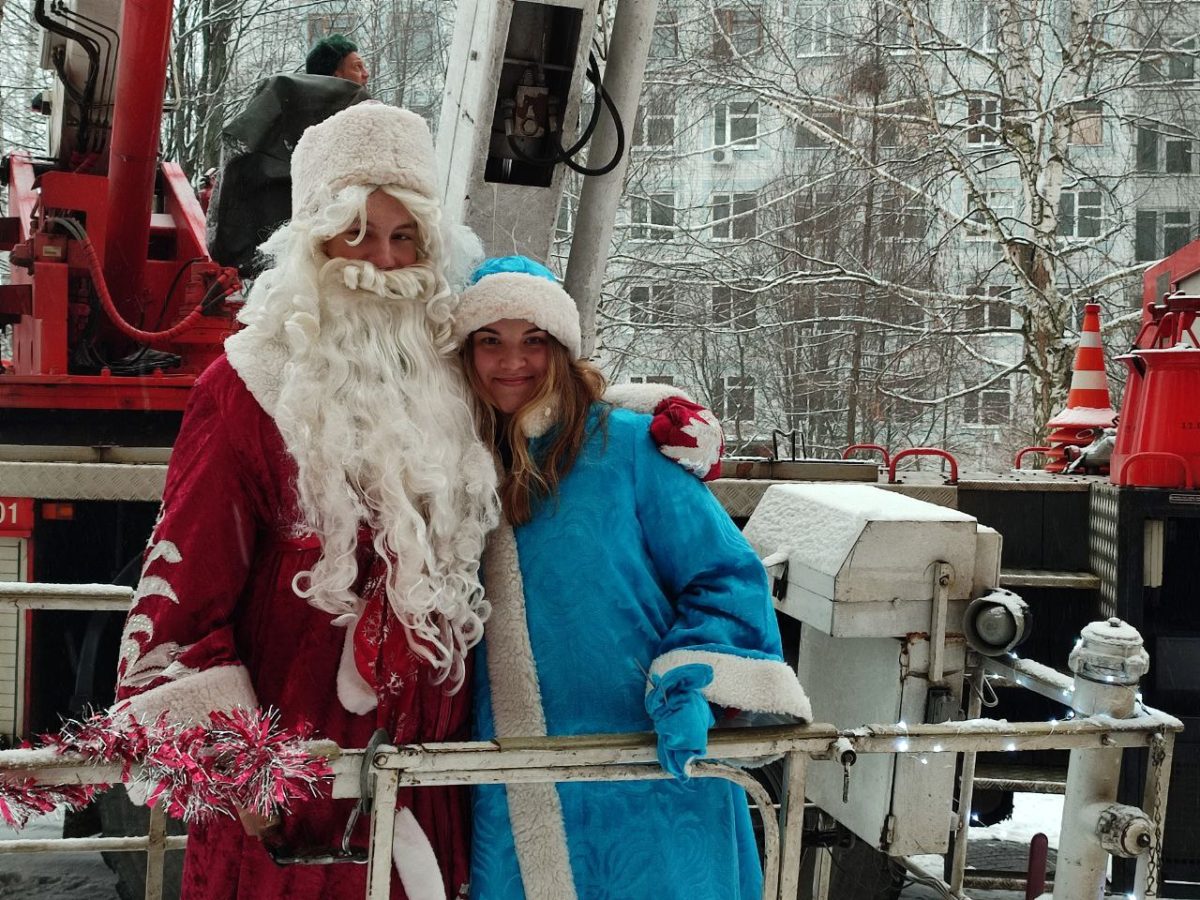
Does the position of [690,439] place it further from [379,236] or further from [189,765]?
[189,765]

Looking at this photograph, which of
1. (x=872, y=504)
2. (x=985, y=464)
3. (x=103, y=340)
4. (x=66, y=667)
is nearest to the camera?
(x=872, y=504)

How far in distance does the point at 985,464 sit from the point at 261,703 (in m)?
14.4

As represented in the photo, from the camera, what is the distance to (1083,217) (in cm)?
1547

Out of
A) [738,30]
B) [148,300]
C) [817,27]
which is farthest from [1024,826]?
[738,30]

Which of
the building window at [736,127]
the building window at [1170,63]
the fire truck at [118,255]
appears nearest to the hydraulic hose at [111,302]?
the fire truck at [118,255]

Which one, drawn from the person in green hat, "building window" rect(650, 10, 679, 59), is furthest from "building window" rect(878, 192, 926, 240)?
the person in green hat

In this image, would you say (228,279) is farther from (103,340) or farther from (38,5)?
(38,5)

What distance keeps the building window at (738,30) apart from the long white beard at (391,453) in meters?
12.5

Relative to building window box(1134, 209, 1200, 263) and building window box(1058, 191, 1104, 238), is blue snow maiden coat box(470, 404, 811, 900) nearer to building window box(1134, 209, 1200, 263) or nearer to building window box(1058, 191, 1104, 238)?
building window box(1058, 191, 1104, 238)

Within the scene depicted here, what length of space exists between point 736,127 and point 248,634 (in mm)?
16353

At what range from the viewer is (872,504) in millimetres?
2965

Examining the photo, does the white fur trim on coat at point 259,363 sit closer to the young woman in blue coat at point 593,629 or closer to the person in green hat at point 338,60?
the young woman in blue coat at point 593,629

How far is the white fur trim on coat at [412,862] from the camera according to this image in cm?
197

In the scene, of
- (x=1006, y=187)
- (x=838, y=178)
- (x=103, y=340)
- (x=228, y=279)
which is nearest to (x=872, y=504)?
(x=228, y=279)
